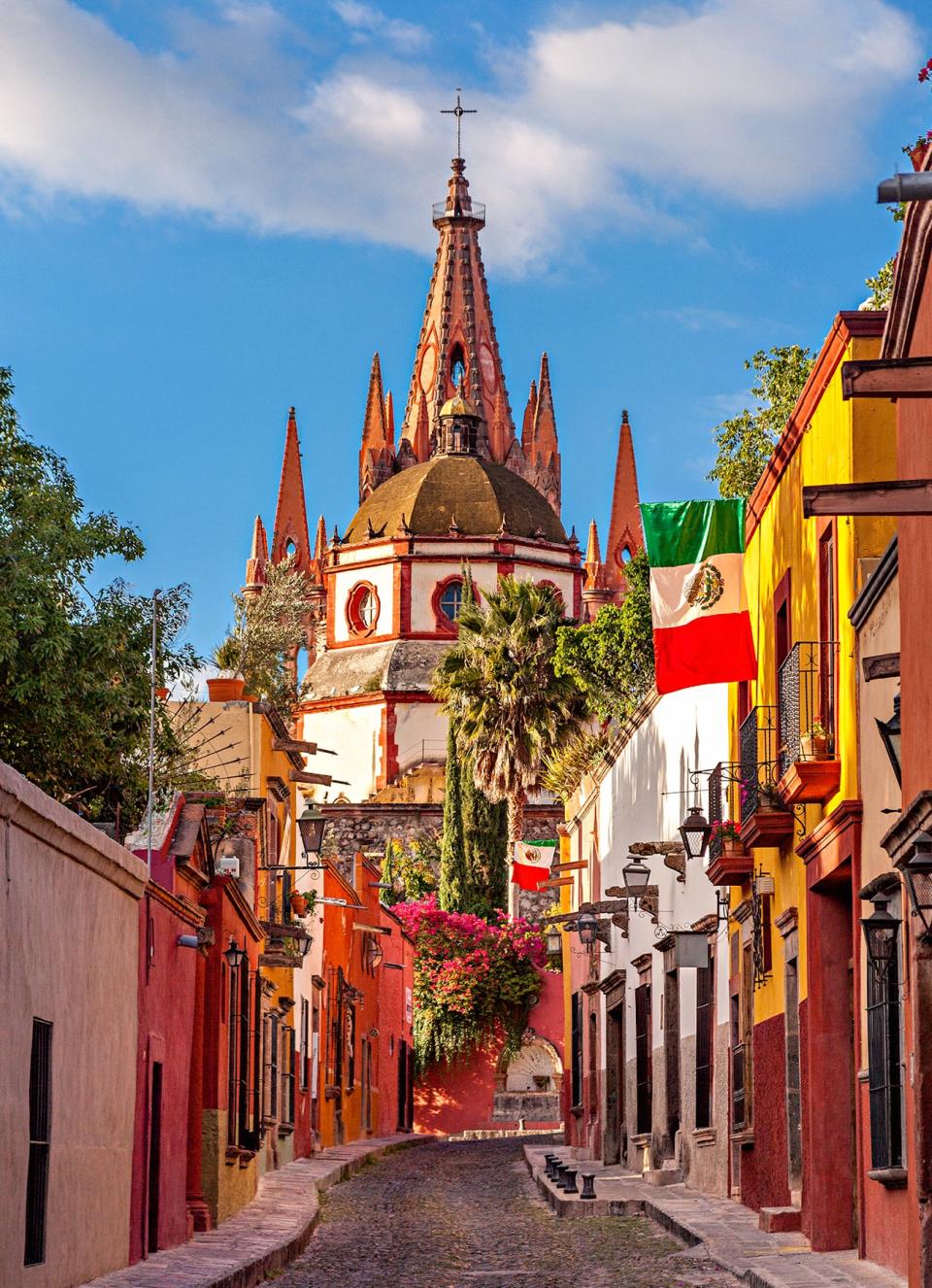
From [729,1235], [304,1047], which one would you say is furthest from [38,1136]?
[304,1047]

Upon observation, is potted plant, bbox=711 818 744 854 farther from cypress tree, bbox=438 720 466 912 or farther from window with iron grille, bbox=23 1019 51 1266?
cypress tree, bbox=438 720 466 912

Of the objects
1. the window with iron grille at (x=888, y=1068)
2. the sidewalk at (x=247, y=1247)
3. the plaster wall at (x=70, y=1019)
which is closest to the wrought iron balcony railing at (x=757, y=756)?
the window with iron grille at (x=888, y=1068)

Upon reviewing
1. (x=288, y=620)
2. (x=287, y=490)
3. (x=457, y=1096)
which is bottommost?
(x=457, y=1096)

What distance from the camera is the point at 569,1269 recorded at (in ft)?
50.2

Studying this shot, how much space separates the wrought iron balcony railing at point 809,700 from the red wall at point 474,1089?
3673 cm

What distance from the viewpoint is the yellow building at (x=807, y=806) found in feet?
48.6

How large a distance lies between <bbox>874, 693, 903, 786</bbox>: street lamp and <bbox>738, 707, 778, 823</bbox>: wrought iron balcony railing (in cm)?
397

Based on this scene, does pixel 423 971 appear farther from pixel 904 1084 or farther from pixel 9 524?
pixel 904 1084

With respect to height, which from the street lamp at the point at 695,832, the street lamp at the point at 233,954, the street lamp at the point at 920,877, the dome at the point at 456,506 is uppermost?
the dome at the point at 456,506

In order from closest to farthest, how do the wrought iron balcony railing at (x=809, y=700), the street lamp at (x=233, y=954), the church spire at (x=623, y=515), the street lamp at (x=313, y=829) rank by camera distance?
1. the wrought iron balcony railing at (x=809, y=700)
2. the street lamp at (x=233, y=954)
3. the street lamp at (x=313, y=829)
4. the church spire at (x=623, y=515)

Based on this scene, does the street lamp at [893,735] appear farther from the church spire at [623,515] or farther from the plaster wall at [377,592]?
the church spire at [623,515]

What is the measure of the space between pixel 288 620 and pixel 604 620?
19.9m

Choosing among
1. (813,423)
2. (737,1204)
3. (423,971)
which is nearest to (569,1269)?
(737,1204)

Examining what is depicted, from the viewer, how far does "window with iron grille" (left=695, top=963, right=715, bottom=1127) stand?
22547 mm
